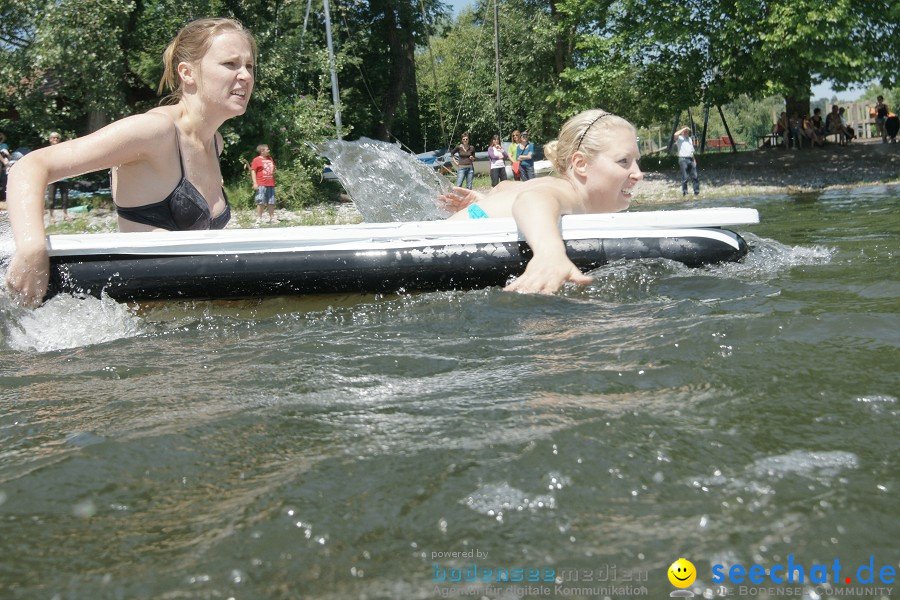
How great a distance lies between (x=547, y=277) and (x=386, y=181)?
4635mm

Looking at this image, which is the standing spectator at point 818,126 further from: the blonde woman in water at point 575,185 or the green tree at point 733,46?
the blonde woman in water at point 575,185

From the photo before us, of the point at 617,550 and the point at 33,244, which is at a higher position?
the point at 33,244

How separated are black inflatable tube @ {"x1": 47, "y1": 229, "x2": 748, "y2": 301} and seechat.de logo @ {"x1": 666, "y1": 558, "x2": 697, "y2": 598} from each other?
2496mm

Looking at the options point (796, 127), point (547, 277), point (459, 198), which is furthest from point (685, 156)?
point (547, 277)

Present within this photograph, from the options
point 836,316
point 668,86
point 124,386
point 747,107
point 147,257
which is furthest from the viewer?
point 747,107

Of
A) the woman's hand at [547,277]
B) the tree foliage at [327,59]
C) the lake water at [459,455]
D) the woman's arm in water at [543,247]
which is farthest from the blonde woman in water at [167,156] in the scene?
the tree foliage at [327,59]

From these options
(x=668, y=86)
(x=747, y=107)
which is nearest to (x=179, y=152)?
(x=668, y=86)

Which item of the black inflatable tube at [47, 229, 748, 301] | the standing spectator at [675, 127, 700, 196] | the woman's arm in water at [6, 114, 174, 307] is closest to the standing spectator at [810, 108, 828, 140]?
the standing spectator at [675, 127, 700, 196]

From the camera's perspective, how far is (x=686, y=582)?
146 centimetres

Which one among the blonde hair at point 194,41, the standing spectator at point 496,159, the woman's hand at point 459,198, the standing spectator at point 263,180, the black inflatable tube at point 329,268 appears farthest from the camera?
the standing spectator at point 496,159

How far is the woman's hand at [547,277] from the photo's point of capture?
11.7 feet

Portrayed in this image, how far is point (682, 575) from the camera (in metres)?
1.47

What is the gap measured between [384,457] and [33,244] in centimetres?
237

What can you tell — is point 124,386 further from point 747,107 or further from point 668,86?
point 747,107
